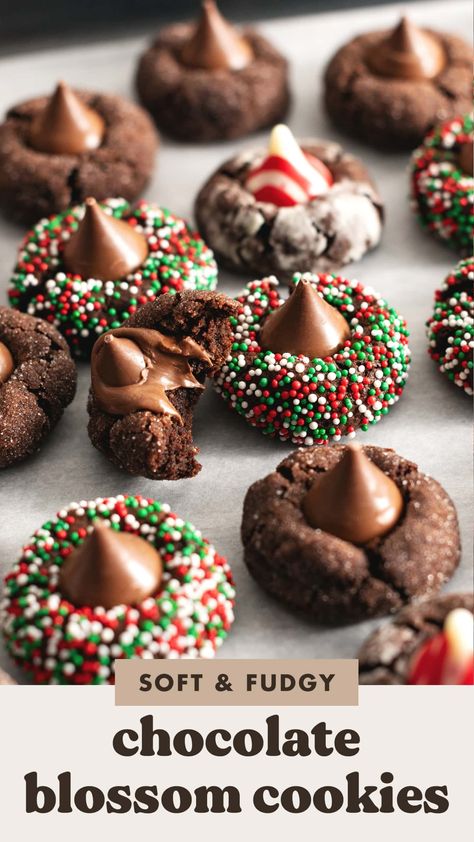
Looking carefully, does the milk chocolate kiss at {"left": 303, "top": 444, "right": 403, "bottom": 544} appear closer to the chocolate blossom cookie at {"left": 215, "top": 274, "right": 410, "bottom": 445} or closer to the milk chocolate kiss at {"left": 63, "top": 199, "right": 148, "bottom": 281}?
the chocolate blossom cookie at {"left": 215, "top": 274, "right": 410, "bottom": 445}

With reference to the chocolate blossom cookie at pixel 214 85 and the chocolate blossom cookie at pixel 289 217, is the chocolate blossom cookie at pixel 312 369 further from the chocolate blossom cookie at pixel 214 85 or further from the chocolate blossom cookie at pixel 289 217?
the chocolate blossom cookie at pixel 214 85

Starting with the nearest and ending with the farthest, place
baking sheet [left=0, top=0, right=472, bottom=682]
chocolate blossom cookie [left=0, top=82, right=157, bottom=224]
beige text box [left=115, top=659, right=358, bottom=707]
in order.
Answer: beige text box [left=115, top=659, right=358, bottom=707] → baking sheet [left=0, top=0, right=472, bottom=682] → chocolate blossom cookie [left=0, top=82, right=157, bottom=224]

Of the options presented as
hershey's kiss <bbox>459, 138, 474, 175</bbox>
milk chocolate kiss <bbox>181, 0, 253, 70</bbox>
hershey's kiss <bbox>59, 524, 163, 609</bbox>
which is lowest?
hershey's kiss <bbox>59, 524, 163, 609</bbox>

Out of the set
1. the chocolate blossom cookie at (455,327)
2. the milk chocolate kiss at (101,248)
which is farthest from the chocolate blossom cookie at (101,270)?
the chocolate blossom cookie at (455,327)

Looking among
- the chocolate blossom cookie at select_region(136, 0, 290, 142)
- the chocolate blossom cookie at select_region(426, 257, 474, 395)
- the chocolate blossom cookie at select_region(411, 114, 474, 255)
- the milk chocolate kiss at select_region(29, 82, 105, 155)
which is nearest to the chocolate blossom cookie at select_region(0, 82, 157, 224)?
the milk chocolate kiss at select_region(29, 82, 105, 155)

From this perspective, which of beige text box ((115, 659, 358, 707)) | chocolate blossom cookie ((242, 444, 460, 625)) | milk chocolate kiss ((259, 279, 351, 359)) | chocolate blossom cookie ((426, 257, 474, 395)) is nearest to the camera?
beige text box ((115, 659, 358, 707))

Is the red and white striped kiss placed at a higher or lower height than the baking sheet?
higher
